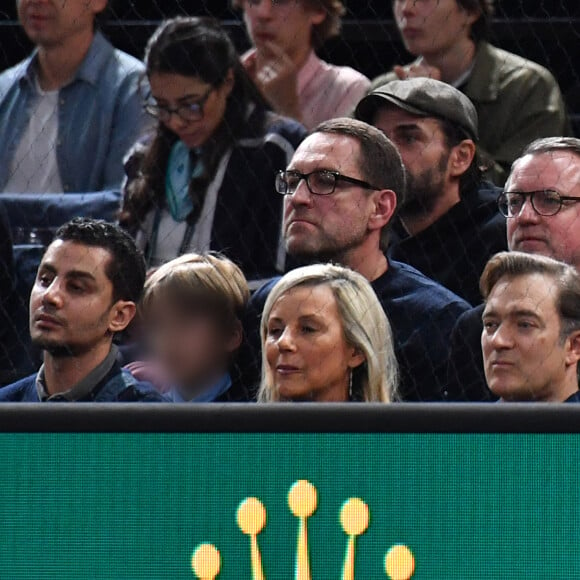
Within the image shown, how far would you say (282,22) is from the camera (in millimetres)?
3678

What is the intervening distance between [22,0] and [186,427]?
130 cm

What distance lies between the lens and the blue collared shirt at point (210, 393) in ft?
10.0

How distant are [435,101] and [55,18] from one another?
0.91 metres

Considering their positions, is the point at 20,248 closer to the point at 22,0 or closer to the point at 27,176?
the point at 27,176

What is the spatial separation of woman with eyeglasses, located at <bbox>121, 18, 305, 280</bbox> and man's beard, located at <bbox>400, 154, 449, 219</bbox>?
11.6 inches

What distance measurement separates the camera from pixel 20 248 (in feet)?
11.8

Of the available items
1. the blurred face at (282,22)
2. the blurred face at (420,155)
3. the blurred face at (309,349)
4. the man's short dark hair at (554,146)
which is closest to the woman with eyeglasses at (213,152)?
the blurred face at (282,22)

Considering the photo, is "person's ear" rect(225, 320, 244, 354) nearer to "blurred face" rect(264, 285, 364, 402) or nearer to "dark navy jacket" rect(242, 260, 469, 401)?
"dark navy jacket" rect(242, 260, 469, 401)

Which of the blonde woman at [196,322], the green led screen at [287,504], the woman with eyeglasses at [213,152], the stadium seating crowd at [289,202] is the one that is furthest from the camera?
the woman with eyeglasses at [213,152]

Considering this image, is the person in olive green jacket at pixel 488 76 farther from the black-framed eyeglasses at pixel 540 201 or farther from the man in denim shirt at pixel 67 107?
the man in denim shirt at pixel 67 107

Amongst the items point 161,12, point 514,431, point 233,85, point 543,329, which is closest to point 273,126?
point 233,85

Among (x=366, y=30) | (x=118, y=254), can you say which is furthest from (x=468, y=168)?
(x=118, y=254)

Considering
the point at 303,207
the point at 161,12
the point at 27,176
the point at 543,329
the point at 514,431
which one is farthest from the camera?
the point at 27,176

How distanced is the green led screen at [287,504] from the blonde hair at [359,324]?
23cm
